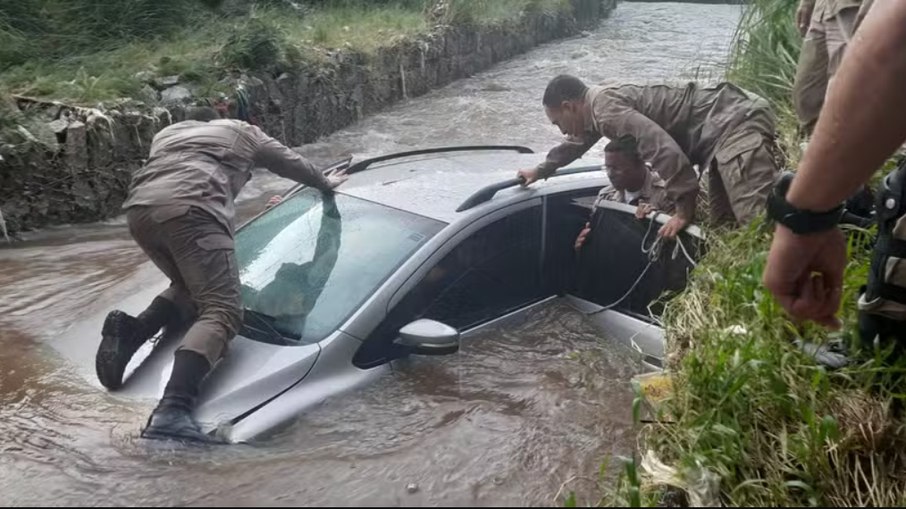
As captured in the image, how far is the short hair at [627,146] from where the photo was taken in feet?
16.3

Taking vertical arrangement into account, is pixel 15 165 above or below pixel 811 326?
→ below

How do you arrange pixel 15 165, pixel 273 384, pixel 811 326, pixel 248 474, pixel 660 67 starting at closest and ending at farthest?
pixel 248 474 → pixel 811 326 → pixel 273 384 → pixel 15 165 → pixel 660 67

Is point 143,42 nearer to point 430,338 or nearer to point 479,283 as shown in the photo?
point 479,283

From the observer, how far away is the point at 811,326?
299cm

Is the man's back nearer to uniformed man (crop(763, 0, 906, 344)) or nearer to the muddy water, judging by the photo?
the muddy water

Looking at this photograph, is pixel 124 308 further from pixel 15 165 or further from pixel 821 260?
pixel 821 260

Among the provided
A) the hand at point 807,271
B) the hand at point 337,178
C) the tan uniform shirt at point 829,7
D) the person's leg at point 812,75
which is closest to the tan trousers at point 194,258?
the hand at point 337,178

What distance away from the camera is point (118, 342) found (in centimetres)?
399

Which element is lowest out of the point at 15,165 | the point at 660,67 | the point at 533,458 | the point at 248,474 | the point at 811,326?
the point at 660,67

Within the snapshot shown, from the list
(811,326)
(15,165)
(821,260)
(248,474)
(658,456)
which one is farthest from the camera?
(15,165)

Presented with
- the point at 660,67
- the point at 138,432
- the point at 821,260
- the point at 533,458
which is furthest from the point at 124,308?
the point at 660,67

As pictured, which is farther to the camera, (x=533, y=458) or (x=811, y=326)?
(x=811, y=326)

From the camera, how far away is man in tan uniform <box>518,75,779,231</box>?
180 inches

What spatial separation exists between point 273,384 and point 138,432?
55 centimetres
